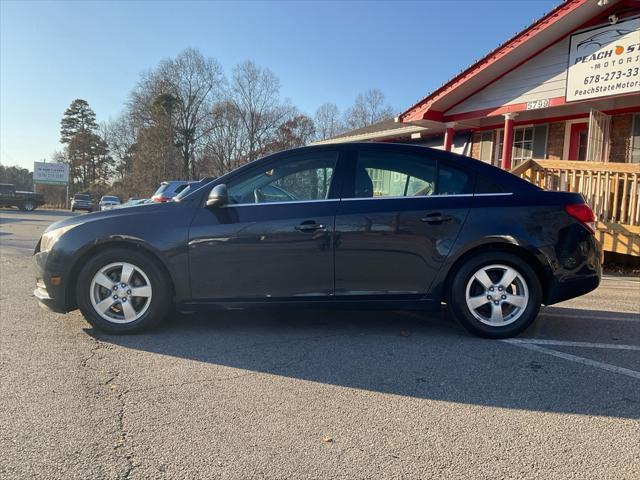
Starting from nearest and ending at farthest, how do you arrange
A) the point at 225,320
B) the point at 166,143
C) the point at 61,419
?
the point at 61,419 → the point at 225,320 → the point at 166,143

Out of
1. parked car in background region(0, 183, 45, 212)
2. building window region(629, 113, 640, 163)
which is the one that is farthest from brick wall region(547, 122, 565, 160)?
parked car in background region(0, 183, 45, 212)

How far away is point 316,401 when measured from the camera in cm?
299

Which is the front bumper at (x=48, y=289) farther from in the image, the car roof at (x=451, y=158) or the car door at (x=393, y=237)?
the car door at (x=393, y=237)

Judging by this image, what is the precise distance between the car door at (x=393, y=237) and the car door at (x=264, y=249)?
0.45 feet

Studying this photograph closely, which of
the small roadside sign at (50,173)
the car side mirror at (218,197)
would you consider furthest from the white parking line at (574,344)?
the small roadside sign at (50,173)

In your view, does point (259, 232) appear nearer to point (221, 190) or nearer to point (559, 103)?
point (221, 190)

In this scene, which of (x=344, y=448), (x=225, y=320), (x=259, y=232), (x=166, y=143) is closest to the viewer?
(x=344, y=448)

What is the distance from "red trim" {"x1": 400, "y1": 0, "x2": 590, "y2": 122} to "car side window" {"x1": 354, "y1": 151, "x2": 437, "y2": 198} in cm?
755

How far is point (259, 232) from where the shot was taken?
4.05m

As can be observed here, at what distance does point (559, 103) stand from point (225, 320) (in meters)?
9.15

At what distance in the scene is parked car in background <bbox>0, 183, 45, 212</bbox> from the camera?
113 ft

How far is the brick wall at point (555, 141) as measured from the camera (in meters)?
12.1

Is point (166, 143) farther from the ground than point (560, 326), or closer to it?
farther from the ground

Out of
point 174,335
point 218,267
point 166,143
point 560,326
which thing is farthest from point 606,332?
point 166,143
